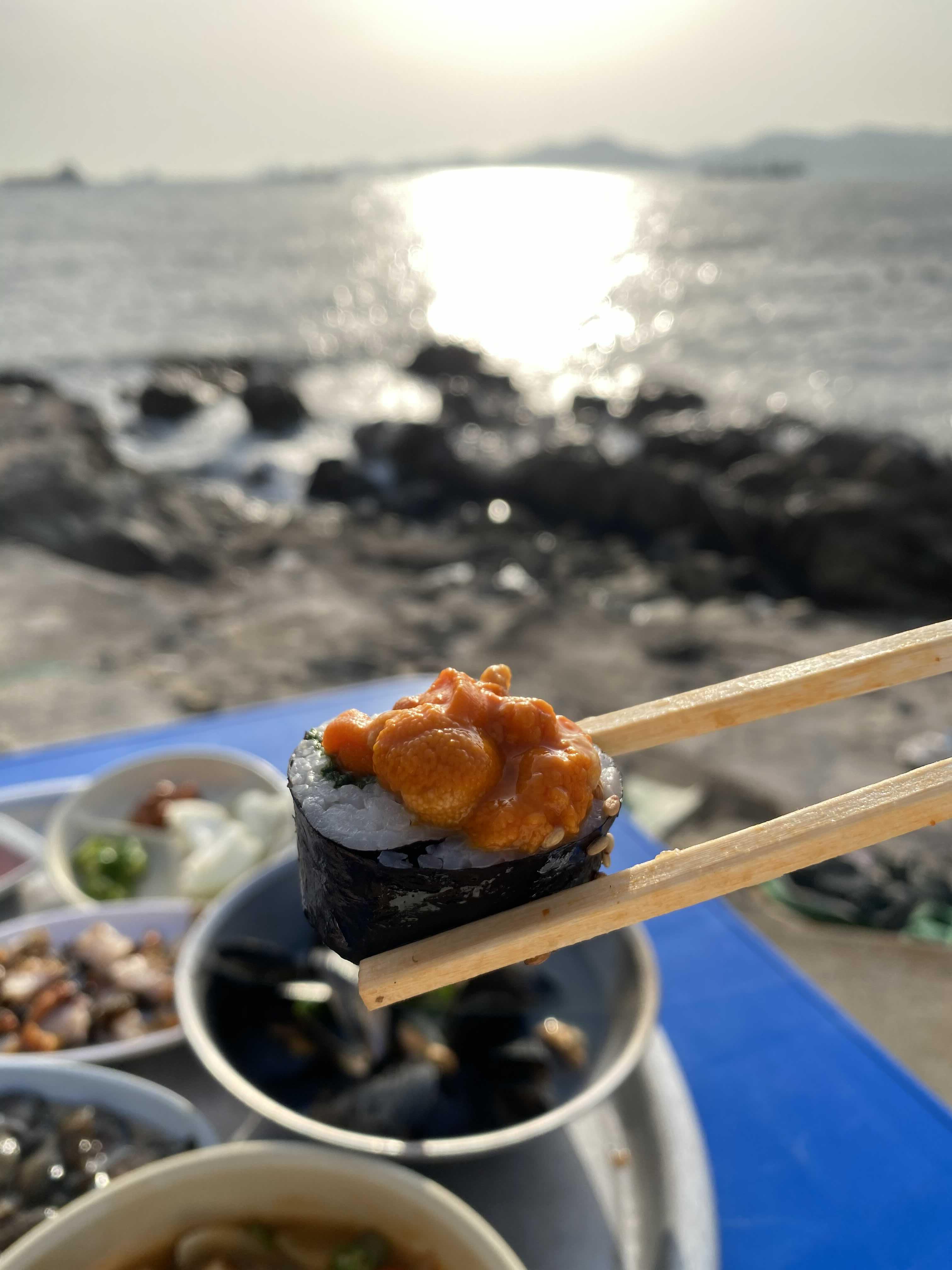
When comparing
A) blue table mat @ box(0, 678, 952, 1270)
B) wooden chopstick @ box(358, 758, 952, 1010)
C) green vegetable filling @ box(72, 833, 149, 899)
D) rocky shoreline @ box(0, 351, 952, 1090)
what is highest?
wooden chopstick @ box(358, 758, 952, 1010)

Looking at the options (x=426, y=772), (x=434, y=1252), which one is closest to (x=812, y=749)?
(x=434, y=1252)

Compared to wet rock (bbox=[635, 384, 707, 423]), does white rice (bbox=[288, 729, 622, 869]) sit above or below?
above

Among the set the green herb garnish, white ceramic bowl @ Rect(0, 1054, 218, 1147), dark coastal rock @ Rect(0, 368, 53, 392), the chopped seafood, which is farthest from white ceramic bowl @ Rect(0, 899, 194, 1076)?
dark coastal rock @ Rect(0, 368, 53, 392)

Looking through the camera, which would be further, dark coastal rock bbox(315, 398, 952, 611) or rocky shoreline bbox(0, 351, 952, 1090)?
dark coastal rock bbox(315, 398, 952, 611)

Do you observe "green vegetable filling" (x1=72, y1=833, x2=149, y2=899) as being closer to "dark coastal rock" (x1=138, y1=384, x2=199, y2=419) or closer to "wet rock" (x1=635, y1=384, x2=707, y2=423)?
"wet rock" (x1=635, y1=384, x2=707, y2=423)

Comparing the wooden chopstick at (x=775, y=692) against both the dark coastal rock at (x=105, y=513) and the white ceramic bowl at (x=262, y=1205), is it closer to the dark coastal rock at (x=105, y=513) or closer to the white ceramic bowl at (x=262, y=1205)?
the white ceramic bowl at (x=262, y=1205)

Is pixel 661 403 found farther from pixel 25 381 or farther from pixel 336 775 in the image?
pixel 336 775

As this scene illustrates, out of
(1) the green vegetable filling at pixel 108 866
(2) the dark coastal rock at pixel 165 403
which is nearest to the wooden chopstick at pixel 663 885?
(1) the green vegetable filling at pixel 108 866

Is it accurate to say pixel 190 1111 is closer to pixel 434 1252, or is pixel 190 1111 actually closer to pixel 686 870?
pixel 434 1252
